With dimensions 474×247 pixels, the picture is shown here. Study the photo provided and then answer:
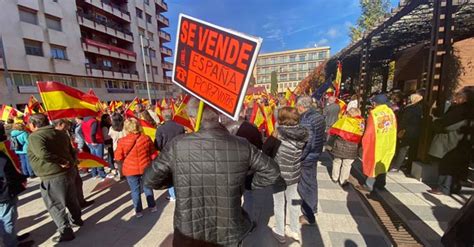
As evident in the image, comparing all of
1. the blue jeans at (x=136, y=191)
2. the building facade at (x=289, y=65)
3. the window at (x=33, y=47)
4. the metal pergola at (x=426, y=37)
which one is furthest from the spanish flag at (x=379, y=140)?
the building facade at (x=289, y=65)

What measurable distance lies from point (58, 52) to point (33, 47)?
227 cm

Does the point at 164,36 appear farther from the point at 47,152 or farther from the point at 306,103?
the point at 306,103

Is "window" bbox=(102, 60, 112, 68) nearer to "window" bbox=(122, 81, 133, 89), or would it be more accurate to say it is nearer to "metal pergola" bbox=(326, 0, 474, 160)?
"window" bbox=(122, 81, 133, 89)

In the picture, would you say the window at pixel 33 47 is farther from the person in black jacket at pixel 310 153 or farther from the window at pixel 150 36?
the person in black jacket at pixel 310 153

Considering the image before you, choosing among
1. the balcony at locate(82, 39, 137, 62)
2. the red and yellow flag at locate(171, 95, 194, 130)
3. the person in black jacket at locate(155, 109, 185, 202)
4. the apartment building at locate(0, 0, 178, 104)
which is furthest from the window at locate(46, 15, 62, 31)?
the person in black jacket at locate(155, 109, 185, 202)

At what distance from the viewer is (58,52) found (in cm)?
2145

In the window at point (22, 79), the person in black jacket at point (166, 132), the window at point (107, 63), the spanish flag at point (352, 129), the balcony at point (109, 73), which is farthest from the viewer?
the window at point (107, 63)

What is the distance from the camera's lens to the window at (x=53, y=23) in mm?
20516

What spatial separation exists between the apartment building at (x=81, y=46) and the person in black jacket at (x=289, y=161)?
18560 mm

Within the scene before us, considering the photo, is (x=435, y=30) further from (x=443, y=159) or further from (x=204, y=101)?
(x=204, y=101)

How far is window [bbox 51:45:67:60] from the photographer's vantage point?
20.8 m

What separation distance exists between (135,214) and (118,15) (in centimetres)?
3330

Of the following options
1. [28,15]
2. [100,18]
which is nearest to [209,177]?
[28,15]

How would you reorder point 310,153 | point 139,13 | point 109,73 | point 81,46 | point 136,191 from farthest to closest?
point 139,13
point 109,73
point 81,46
point 136,191
point 310,153
